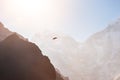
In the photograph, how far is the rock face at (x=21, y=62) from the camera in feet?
80.7

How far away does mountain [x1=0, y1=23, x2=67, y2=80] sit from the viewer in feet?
80.7

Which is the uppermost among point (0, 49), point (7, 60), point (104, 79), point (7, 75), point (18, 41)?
point (104, 79)

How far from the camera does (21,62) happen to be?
25.8m

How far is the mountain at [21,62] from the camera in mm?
24609

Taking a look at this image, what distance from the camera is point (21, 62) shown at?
25.8 m

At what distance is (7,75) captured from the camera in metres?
24.1

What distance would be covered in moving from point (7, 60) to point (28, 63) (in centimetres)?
230

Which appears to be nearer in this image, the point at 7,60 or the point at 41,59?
the point at 7,60

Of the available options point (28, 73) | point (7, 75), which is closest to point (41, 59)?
point (28, 73)

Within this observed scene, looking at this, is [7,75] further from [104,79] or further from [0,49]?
[104,79]

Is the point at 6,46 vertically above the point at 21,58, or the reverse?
the point at 6,46

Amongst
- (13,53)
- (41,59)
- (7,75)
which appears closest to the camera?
(7,75)

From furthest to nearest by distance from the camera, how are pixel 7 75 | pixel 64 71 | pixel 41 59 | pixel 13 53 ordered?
pixel 64 71
pixel 41 59
pixel 13 53
pixel 7 75

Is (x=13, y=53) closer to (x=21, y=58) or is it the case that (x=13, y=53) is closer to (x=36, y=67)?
(x=21, y=58)
